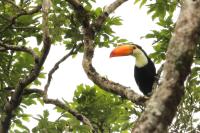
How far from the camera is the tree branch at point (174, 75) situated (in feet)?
9.71

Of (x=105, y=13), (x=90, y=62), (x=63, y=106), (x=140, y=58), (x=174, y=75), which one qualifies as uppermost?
(x=140, y=58)

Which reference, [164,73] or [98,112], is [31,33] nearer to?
[98,112]

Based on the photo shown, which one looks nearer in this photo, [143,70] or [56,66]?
[56,66]

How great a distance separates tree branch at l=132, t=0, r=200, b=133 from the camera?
296 centimetres

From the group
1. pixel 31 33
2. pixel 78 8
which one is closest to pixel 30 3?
pixel 31 33

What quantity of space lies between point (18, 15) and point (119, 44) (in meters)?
1.72

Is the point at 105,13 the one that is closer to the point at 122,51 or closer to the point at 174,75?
the point at 122,51

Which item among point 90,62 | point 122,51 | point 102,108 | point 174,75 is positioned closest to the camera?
point 174,75

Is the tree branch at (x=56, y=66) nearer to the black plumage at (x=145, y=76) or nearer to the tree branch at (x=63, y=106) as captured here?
the tree branch at (x=63, y=106)

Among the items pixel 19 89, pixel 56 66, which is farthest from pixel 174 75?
pixel 19 89

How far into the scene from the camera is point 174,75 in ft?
10.4

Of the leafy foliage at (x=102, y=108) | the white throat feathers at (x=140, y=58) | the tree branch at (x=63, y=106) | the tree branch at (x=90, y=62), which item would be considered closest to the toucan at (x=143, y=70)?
the white throat feathers at (x=140, y=58)

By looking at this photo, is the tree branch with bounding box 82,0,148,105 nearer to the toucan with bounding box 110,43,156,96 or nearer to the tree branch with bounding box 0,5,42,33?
the tree branch with bounding box 0,5,42,33

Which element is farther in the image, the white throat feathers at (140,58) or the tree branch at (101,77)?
the white throat feathers at (140,58)
